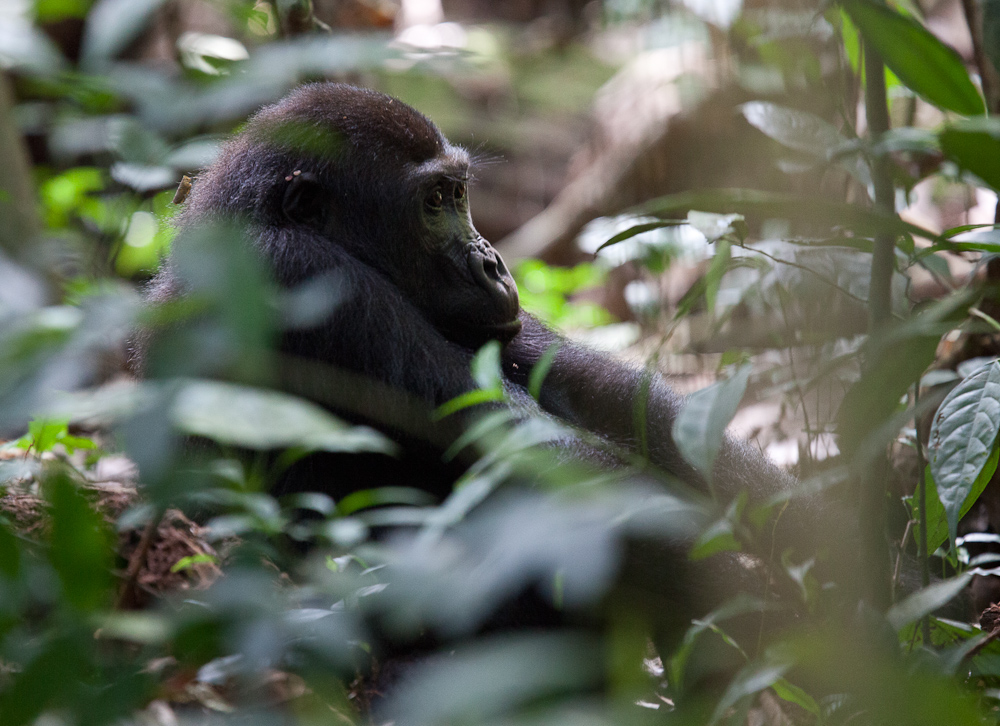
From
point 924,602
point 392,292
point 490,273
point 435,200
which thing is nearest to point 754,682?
point 924,602

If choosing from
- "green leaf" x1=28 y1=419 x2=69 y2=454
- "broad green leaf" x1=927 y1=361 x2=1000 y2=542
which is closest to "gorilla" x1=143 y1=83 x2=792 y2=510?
"green leaf" x1=28 y1=419 x2=69 y2=454

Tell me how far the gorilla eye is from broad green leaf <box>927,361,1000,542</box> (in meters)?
2.06

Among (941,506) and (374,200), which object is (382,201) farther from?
(941,506)

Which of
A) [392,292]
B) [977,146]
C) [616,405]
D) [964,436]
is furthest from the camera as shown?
[616,405]

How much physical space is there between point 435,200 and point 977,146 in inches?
95.7

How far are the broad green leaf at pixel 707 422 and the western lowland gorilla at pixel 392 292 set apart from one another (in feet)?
4.21

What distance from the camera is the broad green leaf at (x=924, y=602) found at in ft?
3.59

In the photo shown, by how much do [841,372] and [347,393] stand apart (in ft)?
5.17

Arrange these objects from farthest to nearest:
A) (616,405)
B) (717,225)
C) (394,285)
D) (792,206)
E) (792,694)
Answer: (616,405)
(394,285)
(717,225)
(792,694)
(792,206)

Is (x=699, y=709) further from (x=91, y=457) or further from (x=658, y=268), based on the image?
(x=658, y=268)

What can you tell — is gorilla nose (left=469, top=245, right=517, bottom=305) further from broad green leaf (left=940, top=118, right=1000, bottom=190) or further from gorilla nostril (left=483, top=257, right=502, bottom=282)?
broad green leaf (left=940, top=118, right=1000, bottom=190)

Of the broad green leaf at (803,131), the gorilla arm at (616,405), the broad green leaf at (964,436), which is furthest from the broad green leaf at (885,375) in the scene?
the gorilla arm at (616,405)

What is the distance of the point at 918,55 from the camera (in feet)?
3.71

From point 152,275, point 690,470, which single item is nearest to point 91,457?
point 152,275
